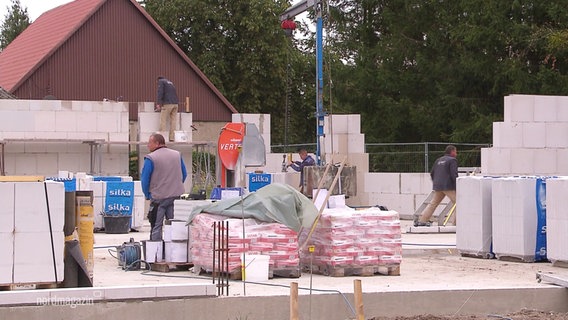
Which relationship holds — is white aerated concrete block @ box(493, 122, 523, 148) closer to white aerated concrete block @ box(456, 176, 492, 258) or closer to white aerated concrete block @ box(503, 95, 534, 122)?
white aerated concrete block @ box(503, 95, 534, 122)

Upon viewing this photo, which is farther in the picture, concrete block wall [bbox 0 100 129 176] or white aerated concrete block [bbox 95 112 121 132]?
white aerated concrete block [bbox 95 112 121 132]

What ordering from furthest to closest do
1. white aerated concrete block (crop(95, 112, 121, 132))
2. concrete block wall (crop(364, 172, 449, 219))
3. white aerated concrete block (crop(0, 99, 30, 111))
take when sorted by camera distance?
white aerated concrete block (crop(95, 112, 121, 132))
white aerated concrete block (crop(0, 99, 30, 111))
concrete block wall (crop(364, 172, 449, 219))

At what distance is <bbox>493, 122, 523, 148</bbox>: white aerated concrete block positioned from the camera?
23.8 meters

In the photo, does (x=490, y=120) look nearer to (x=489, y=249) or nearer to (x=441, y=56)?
(x=441, y=56)

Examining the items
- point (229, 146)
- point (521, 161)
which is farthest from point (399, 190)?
point (229, 146)

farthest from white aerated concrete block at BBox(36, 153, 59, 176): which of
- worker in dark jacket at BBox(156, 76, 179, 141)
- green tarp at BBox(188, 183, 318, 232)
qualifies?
green tarp at BBox(188, 183, 318, 232)

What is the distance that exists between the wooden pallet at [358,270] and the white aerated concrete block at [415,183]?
13327 millimetres

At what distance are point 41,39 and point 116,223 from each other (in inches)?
1327

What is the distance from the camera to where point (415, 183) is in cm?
2719

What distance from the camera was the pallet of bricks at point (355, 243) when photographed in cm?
1323

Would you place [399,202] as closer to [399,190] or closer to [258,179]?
[399,190]

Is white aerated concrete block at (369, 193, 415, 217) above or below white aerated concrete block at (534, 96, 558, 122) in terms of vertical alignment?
below

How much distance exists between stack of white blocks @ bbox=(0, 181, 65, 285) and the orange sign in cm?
1107

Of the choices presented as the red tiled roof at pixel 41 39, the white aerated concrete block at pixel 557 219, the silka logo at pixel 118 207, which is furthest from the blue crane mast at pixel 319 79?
the red tiled roof at pixel 41 39
